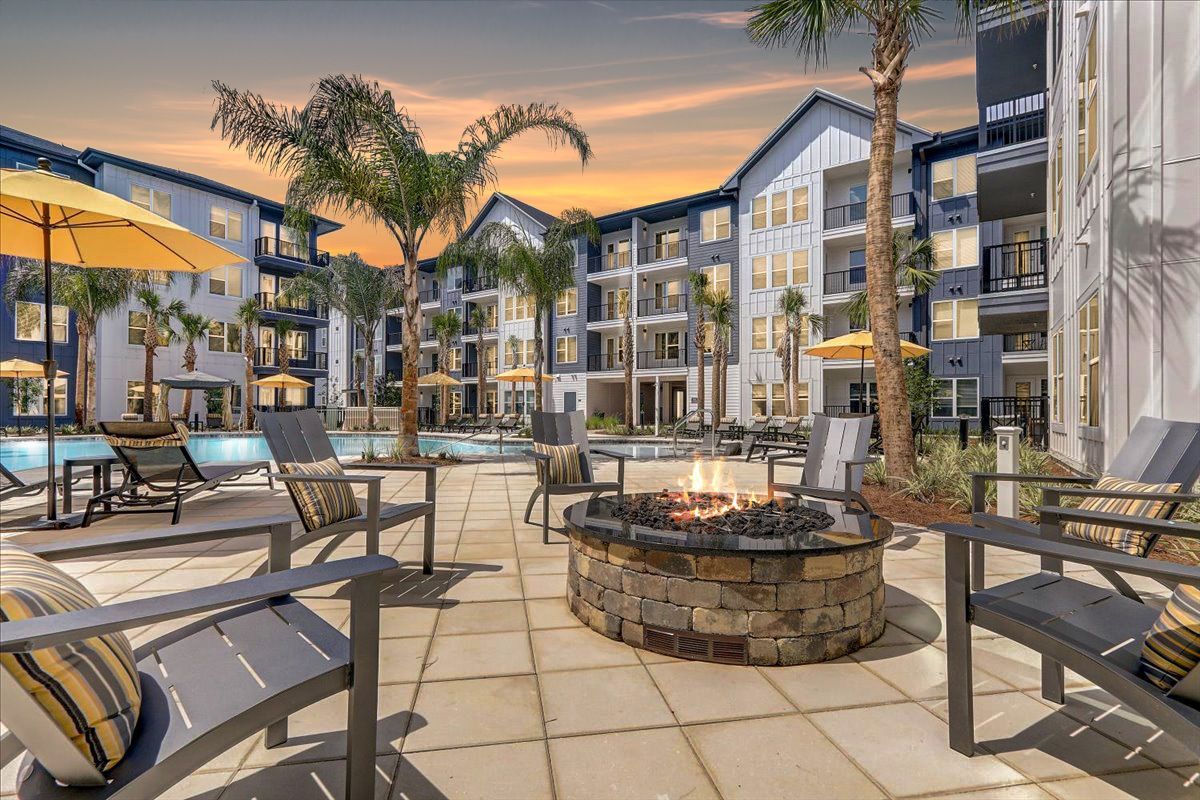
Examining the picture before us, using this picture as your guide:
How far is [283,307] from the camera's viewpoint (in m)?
30.5

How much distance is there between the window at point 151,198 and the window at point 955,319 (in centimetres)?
3262

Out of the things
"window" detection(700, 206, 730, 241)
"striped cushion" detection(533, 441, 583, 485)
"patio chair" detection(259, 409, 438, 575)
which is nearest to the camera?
"patio chair" detection(259, 409, 438, 575)

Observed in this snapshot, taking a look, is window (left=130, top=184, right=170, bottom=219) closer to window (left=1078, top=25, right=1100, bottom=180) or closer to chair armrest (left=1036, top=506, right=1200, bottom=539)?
window (left=1078, top=25, right=1100, bottom=180)

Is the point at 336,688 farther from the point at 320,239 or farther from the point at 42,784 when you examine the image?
the point at 320,239

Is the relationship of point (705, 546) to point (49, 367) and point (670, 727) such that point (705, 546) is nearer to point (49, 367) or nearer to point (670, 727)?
point (670, 727)

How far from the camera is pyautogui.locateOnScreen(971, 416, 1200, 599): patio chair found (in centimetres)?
312

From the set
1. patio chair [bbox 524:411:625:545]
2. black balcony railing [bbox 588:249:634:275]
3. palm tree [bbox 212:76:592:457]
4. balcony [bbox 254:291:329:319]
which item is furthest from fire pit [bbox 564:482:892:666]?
balcony [bbox 254:291:329:319]

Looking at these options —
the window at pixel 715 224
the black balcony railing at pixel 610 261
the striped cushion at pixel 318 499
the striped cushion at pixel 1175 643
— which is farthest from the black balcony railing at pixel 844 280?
the striped cushion at pixel 1175 643

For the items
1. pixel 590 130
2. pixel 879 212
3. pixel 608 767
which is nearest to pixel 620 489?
pixel 608 767

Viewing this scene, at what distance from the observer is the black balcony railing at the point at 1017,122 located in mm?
15938

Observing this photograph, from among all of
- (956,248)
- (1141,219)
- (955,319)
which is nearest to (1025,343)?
(955,319)

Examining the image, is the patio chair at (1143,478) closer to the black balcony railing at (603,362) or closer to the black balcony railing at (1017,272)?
the black balcony railing at (1017,272)

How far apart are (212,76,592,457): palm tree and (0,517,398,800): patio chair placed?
969 cm

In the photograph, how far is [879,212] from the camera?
294 inches
